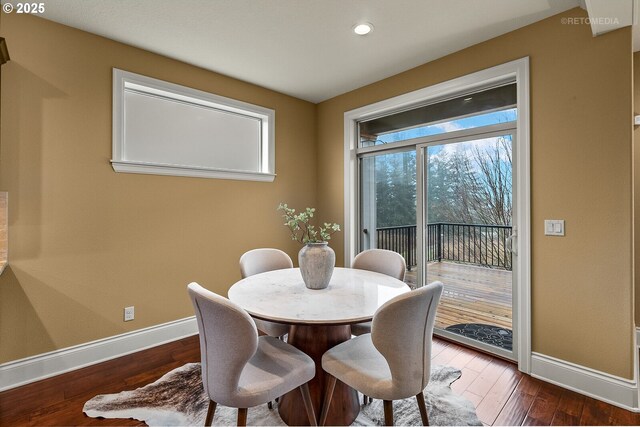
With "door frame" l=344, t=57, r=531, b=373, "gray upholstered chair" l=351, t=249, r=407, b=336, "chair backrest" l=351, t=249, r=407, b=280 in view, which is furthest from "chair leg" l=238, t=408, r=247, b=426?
"door frame" l=344, t=57, r=531, b=373

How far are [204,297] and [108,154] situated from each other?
6.68ft

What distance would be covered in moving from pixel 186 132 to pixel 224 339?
8.02ft

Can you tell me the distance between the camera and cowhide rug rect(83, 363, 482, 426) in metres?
1.73

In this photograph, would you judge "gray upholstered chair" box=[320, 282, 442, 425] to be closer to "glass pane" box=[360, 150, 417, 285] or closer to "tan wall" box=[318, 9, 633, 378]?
"tan wall" box=[318, 9, 633, 378]

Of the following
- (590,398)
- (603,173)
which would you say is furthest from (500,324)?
(603,173)

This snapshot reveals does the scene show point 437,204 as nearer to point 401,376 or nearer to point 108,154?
point 401,376

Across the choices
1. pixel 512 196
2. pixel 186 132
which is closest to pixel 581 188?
pixel 512 196

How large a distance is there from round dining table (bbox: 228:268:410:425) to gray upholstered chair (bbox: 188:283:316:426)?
0.22 metres

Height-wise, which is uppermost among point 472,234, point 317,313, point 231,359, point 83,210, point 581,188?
point 581,188

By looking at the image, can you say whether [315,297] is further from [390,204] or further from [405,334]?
[390,204]

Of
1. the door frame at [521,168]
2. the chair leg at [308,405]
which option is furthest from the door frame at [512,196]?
the chair leg at [308,405]

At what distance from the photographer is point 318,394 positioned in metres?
1.69

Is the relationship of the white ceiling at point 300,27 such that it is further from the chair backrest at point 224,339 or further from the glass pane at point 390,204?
the chair backrest at point 224,339

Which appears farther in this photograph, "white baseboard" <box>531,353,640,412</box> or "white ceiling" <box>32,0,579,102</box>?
"white ceiling" <box>32,0,579,102</box>
